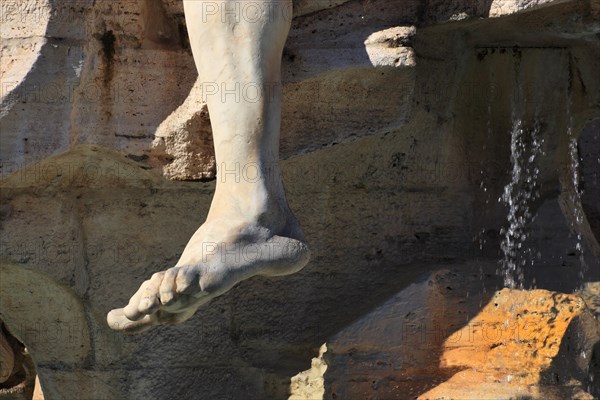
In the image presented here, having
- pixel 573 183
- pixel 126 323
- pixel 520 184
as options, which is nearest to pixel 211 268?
pixel 126 323

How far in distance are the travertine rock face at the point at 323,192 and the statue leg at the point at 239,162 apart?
10.2 inches

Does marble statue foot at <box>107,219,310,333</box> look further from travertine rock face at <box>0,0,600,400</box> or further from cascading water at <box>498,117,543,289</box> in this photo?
cascading water at <box>498,117,543,289</box>

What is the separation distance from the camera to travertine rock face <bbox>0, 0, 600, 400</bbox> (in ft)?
11.0

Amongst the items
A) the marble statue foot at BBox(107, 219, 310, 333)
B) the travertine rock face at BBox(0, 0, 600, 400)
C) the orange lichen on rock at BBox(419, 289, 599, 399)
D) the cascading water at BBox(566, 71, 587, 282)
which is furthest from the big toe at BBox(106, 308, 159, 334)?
the cascading water at BBox(566, 71, 587, 282)

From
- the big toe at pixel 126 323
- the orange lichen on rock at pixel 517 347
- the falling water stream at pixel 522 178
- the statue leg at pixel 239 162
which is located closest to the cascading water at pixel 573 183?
the falling water stream at pixel 522 178

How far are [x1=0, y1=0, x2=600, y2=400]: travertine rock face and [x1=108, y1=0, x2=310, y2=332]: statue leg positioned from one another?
0.85 feet

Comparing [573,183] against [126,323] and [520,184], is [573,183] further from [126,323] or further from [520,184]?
[126,323]

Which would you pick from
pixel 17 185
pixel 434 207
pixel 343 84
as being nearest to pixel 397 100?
pixel 343 84

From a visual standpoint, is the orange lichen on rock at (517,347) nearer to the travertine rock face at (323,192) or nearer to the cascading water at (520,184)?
the travertine rock face at (323,192)

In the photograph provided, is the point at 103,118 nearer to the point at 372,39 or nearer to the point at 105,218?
the point at 105,218

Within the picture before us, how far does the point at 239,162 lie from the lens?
120 inches

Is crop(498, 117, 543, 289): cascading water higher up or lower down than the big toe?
higher up

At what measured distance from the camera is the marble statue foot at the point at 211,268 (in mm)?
2848

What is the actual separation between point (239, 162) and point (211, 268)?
0.27 meters
